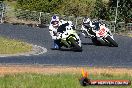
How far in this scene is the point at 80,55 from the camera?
83.5 feet

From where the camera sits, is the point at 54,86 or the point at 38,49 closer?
the point at 54,86

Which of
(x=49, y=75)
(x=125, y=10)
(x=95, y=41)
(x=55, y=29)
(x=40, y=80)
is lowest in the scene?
(x=95, y=41)

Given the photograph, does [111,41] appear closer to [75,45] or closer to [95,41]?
[95,41]

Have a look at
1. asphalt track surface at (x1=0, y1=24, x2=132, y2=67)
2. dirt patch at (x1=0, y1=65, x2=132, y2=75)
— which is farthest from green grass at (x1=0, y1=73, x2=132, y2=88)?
asphalt track surface at (x1=0, y1=24, x2=132, y2=67)

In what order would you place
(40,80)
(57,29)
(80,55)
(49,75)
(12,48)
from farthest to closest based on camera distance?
(57,29), (12,48), (80,55), (49,75), (40,80)

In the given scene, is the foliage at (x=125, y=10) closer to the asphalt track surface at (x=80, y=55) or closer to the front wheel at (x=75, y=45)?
the asphalt track surface at (x=80, y=55)

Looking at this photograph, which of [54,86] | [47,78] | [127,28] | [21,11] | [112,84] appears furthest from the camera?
[21,11]

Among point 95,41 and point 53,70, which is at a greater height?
point 53,70

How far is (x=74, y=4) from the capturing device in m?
51.5

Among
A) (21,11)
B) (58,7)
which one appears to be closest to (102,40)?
(21,11)

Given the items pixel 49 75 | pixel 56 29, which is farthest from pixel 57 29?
pixel 49 75

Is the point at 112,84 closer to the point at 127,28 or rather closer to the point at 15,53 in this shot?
the point at 15,53

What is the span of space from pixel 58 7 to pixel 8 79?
36.2m

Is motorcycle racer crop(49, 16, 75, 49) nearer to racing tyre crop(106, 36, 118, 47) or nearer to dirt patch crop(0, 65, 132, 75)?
racing tyre crop(106, 36, 118, 47)
